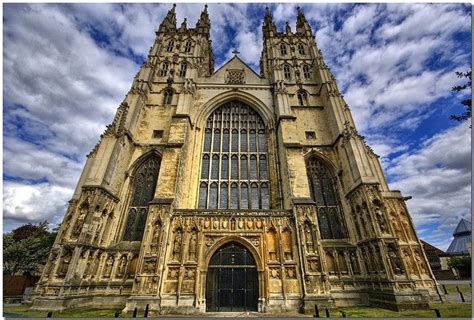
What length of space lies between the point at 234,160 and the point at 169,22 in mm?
20138

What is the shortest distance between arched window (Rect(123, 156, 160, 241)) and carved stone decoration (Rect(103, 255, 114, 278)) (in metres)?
1.29

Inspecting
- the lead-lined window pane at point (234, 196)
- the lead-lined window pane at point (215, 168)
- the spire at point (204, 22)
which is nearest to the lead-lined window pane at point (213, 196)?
the lead-lined window pane at point (215, 168)

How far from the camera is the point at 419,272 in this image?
11.1 metres

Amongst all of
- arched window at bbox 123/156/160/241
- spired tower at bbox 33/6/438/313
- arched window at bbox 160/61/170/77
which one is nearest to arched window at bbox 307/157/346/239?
spired tower at bbox 33/6/438/313

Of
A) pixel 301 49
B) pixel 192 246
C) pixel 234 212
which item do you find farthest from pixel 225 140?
pixel 301 49

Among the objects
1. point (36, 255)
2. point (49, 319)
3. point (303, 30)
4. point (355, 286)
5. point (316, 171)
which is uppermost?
point (303, 30)

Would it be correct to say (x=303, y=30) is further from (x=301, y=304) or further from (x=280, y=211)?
(x=301, y=304)

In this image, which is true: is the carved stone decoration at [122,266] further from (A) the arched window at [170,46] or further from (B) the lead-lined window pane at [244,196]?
(A) the arched window at [170,46]

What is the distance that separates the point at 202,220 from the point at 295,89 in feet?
46.1

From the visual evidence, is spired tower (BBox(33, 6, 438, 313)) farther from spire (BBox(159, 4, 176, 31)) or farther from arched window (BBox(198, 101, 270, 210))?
spire (BBox(159, 4, 176, 31))

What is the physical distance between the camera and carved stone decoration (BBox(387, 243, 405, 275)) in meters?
10.6

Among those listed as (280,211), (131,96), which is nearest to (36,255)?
(131,96)

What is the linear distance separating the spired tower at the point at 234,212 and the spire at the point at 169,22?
27.7 feet

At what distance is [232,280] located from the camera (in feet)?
36.9
